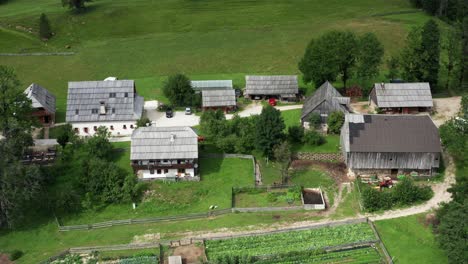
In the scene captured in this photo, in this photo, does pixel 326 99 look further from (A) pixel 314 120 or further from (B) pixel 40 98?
(B) pixel 40 98

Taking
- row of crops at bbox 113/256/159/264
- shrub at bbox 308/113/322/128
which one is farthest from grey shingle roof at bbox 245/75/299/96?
row of crops at bbox 113/256/159/264

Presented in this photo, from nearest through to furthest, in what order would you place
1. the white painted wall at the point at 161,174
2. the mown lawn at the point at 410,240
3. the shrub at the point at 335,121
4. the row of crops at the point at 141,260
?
1. the mown lawn at the point at 410,240
2. the row of crops at the point at 141,260
3. the white painted wall at the point at 161,174
4. the shrub at the point at 335,121

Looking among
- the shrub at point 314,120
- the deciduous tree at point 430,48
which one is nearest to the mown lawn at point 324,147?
the shrub at point 314,120

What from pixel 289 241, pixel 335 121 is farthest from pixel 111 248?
pixel 335 121

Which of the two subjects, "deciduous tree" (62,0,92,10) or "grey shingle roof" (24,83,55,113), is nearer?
"grey shingle roof" (24,83,55,113)

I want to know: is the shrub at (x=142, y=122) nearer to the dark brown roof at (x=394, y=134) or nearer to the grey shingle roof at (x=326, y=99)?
the grey shingle roof at (x=326, y=99)

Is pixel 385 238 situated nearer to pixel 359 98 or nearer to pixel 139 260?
pixel 139 260

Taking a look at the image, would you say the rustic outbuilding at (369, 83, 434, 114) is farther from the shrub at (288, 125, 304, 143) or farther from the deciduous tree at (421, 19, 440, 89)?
the shrub at (288, 125, 304, 143)
